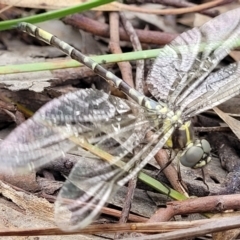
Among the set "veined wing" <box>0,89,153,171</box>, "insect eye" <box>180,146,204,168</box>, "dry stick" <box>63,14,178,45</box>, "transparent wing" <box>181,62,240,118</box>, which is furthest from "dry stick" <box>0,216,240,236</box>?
"dry stick" <box>63,14,178,45</box>

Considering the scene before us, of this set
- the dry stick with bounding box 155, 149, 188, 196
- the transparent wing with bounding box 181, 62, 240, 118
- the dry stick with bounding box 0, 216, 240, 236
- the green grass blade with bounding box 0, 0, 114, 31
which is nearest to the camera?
the dry stick with bounding box 0, 216, 240, 236

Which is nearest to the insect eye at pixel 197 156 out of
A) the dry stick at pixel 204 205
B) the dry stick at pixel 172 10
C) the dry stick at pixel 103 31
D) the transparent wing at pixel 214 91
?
the transparent wing at pixel 214 91

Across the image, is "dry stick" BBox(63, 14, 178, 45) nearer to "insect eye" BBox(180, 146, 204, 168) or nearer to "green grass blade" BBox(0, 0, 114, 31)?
"green grass blade" BBox(0, 0, 114, 31)

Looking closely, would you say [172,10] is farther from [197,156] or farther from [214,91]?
[197,156]

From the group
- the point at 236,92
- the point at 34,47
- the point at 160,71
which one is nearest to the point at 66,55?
the point at 34,47

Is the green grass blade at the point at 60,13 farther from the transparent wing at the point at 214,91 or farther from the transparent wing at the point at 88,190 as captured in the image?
the transparent wing at the point at 88,190
